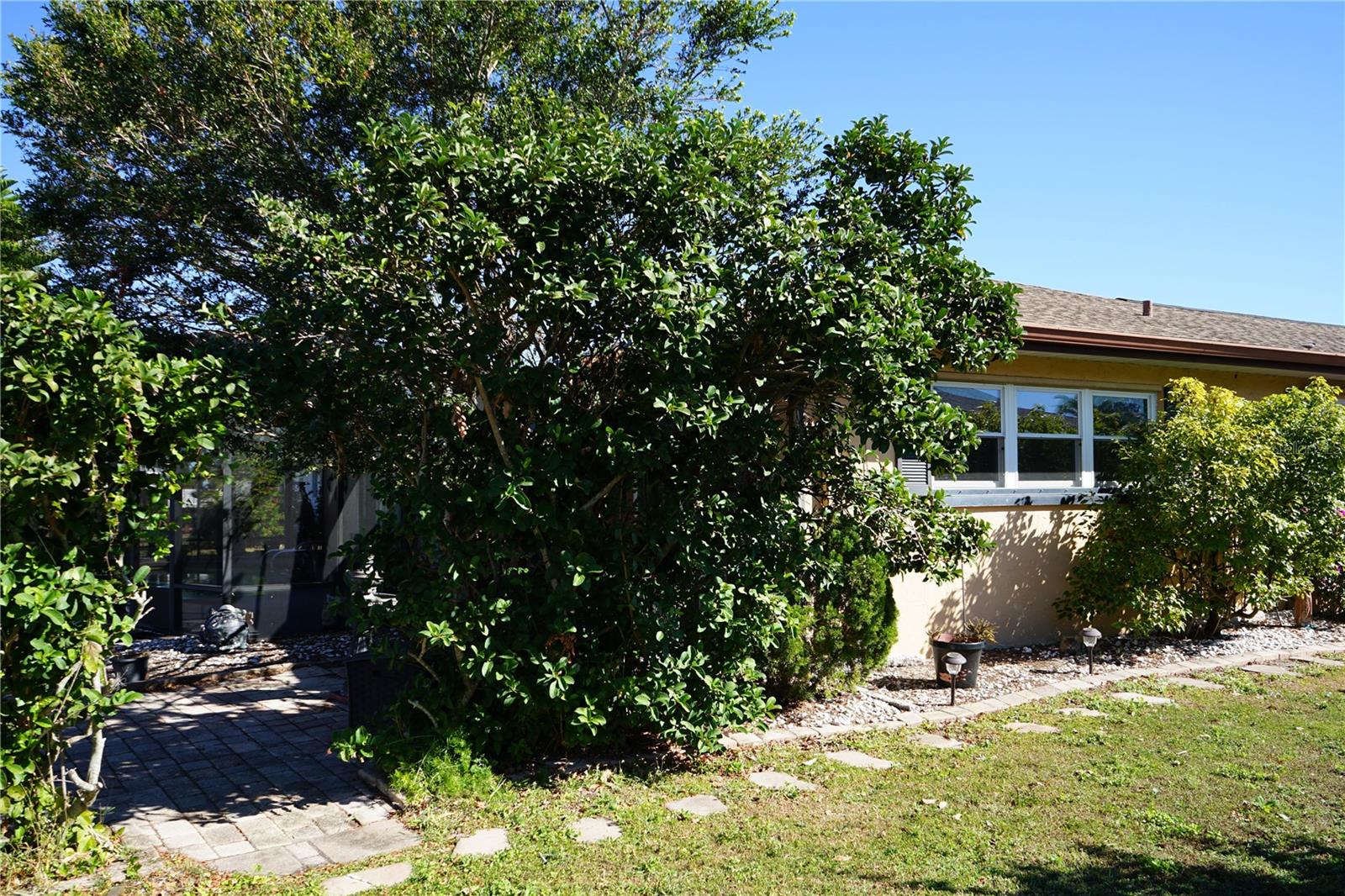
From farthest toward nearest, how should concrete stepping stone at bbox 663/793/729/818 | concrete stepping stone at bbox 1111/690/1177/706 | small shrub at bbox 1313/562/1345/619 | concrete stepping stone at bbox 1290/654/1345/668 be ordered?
small shrub at bbox 1313/562/1345/619, concrete stepping stone at bbox 1290/654/1345/668, concrete stepping stone at bbox 1111/690/1177/706, concrete stepping stone at bbox 663/793/729/818

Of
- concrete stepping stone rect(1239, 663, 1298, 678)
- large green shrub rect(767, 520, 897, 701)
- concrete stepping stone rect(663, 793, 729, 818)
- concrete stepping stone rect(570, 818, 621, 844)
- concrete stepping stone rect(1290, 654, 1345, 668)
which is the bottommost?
concrete stepping stone rect(570, 818, 621, 844)

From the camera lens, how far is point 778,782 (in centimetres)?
550

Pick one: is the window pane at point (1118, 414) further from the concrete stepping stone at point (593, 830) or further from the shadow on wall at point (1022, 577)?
the concrete stepping stone at point (593, 830)

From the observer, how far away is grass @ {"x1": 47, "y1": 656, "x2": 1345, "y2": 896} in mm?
4016

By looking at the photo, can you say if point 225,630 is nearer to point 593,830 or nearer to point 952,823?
point 593,830

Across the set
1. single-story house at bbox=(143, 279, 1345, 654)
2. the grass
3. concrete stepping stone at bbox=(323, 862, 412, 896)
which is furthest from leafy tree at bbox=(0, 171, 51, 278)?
the grass

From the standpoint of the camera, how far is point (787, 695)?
23.7 ft

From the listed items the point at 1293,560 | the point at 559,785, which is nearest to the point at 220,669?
the point at 559,785

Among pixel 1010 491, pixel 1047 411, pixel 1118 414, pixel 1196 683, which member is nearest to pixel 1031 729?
pixel 1196 683

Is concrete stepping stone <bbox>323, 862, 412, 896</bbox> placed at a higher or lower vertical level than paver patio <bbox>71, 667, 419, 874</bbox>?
higher

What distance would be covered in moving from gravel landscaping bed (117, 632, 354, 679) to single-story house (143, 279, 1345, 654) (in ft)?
1.54

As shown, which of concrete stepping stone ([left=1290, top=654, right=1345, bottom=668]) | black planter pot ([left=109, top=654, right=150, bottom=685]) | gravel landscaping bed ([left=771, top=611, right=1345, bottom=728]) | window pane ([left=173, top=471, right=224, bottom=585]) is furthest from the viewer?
window pane ([left=173, top=471, right=224, bottom=585])

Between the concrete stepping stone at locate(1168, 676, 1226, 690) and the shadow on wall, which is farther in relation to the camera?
the shadow on wall

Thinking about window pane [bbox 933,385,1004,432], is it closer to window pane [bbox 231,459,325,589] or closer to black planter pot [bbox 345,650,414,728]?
black planter pot [bbox 345,650,414,728]
